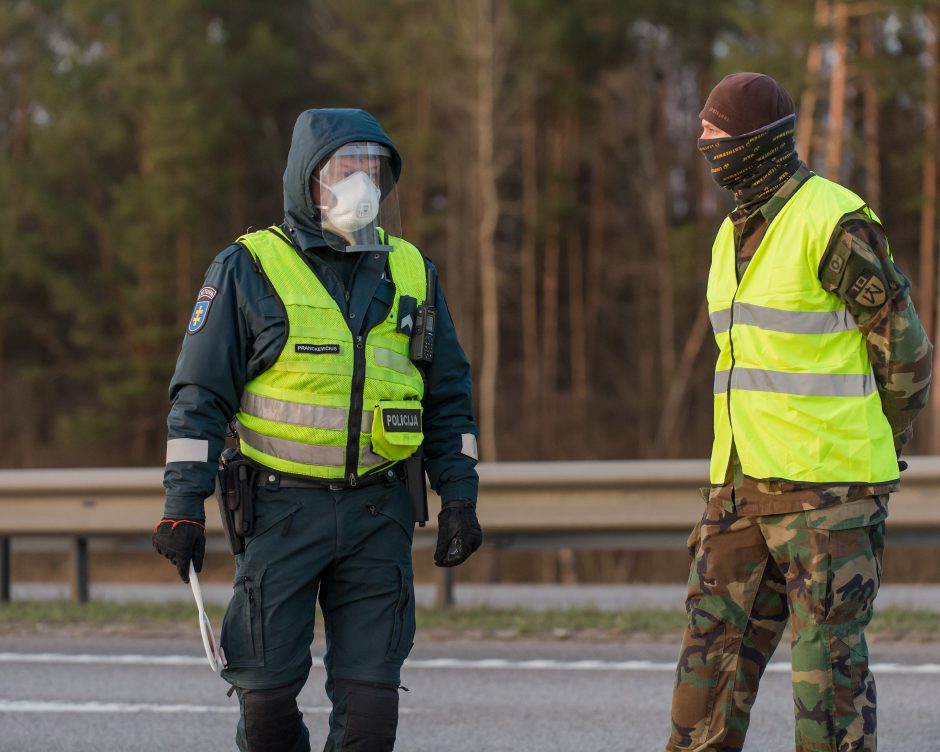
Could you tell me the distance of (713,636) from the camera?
3967mm

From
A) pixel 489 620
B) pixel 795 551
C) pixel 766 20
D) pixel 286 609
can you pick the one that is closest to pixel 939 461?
pixel 489 620

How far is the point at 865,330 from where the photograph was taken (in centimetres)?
388

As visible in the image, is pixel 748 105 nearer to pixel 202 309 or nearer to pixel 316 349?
pixel 316 349

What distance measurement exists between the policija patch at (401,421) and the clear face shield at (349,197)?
1.34ft

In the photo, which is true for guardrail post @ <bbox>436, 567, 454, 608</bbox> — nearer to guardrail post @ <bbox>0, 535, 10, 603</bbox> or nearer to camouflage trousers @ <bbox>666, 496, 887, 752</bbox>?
guardrail post @ <bbox>0, 535, 10, 603</bbox>

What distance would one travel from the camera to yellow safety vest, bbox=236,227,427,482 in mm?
3766

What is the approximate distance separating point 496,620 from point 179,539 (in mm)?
4432

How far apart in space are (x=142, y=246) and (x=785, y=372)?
95.0 ft

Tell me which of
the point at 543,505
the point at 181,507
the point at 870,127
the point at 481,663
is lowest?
the point at 481,663

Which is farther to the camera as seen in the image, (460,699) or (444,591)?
(444,591)

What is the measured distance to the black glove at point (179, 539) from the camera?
3.64m

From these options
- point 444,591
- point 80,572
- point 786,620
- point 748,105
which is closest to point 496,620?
point 444,591

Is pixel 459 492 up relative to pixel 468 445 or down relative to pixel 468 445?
down

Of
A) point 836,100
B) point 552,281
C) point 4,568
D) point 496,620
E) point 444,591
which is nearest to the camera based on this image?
point 496,620
